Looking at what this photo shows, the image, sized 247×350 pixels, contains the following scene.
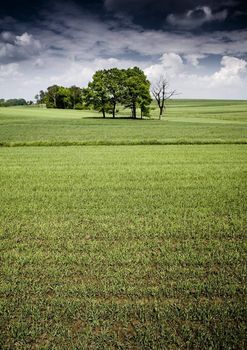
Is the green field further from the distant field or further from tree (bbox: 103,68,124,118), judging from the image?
tree (bbox: 103,68,124,118)

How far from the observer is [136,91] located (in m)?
64.2

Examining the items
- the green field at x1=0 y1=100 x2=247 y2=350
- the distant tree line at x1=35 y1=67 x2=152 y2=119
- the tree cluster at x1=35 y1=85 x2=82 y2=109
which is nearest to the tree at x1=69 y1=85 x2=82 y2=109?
the tree cluster at x1=35 y1=85 x2=82 y2=109

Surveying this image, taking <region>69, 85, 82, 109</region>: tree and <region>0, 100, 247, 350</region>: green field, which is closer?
<region>0, 100, 247, 350</region>: green field

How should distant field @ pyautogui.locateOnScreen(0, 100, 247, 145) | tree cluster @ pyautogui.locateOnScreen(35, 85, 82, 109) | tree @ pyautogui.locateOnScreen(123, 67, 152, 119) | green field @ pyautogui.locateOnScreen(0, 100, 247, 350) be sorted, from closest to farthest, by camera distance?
green field @ pyautogui.locateOnScreen(0, 100, 247, 350) → distant field @ pyautogui.locateOnScreen(0, 100, 247, 145) → tree @ pyautogui.locateOnScreen(123, 67, 152, 119) → tree cluster @ pyautogui.locateOnScreen(35, 85, 82, 109)

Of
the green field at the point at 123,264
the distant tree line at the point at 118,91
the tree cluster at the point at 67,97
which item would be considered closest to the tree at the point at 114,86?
the distant tree line at the point at 118,91

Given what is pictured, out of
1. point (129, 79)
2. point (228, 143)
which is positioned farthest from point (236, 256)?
point (129, 79)

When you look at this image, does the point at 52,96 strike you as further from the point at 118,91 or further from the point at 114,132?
the point at 114,132

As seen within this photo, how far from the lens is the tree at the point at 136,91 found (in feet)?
213

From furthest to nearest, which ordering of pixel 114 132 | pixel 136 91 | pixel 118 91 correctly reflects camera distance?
pixel 118 91, pixel 136 91, pixel 114 132

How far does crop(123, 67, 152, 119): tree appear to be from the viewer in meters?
64.9

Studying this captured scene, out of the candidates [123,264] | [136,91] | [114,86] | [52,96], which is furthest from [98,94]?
[123,264]

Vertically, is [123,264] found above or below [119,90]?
below

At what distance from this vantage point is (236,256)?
5.27 metres

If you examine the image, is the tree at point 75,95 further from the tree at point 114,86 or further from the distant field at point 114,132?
the distant field at point 114,132
